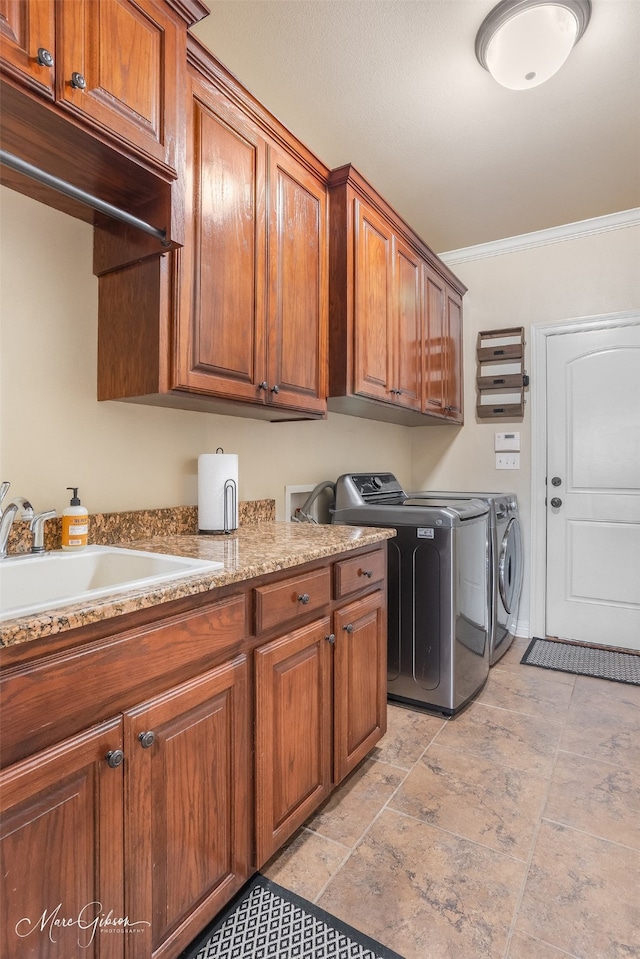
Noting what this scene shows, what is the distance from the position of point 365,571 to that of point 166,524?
73 centimetres

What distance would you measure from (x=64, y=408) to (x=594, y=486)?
3073mm

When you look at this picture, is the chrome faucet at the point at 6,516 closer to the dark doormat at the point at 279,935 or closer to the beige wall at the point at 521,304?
the dark doormat at the point at 279,935

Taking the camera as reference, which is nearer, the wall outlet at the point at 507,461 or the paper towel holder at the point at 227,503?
the paper towel holder at the point at 227,503

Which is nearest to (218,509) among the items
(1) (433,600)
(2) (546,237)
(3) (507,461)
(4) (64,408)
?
(4) (64,408)

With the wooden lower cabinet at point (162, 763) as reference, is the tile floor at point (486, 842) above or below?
below

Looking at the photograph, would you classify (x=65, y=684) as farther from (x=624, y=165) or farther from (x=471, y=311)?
(x=471, y=311)

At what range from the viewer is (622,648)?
10.4 ft

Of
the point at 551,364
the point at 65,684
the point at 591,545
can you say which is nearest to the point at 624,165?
the point at 551,364

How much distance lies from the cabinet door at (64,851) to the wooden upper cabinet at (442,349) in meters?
2.51

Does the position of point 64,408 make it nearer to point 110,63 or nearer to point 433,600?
point 110,63

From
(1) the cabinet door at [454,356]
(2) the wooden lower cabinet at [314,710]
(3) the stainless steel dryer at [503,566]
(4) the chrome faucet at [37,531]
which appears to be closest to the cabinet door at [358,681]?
(2) the wooden lower cabinet at [314,710]

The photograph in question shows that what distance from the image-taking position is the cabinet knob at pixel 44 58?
1022 mm

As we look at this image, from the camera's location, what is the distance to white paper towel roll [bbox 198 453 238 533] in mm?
1846

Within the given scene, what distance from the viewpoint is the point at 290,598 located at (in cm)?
142
